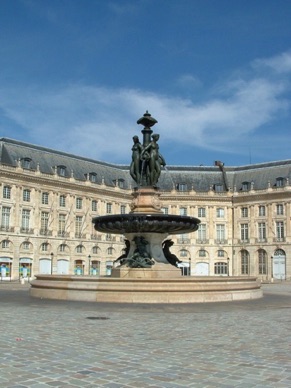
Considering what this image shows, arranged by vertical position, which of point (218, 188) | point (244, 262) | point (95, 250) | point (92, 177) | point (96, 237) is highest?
point (92, 177)

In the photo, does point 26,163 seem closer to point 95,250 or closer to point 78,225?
point 78,225

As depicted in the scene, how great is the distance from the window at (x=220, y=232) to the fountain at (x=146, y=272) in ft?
191

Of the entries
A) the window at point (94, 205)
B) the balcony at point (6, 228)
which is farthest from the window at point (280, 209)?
the balcony at point (6, 228)

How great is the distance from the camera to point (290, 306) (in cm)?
1870

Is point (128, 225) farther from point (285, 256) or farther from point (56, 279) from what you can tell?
point (285, 256)

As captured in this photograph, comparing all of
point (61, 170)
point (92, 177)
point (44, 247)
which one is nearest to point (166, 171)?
point (92, 177)

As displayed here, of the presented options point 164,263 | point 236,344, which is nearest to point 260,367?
point 236,344

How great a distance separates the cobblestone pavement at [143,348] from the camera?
7.12 m

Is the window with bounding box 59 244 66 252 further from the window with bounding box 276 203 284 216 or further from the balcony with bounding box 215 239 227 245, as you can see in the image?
the window with bounding box 276 203 284 216

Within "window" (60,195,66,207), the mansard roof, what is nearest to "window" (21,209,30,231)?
"window" (60,195,66,207)

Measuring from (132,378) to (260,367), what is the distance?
2096mm

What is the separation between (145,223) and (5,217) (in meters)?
47.3

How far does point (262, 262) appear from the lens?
257 feet

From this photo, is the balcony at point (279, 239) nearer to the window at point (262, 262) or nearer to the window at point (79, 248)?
the window at point (262, 262)
